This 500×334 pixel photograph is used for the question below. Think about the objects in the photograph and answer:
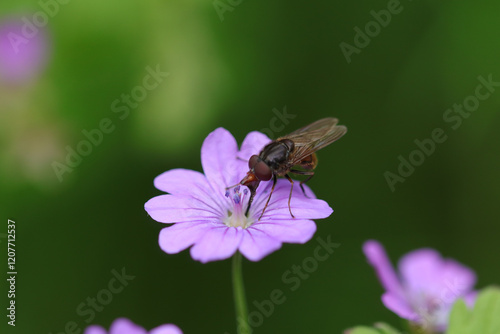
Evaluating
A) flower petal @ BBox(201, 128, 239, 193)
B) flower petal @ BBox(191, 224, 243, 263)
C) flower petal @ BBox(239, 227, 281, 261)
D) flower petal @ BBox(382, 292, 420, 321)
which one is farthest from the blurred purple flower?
flower petal @ BBox(382, 292, 420, 321)

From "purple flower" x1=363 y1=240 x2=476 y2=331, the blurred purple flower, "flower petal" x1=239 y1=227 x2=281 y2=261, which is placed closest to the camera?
"flower petal" x1=239 y1=227 x2=281 y2=261

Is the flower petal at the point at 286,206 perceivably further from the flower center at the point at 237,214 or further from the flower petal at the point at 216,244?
the flower petal at the point at 216,244

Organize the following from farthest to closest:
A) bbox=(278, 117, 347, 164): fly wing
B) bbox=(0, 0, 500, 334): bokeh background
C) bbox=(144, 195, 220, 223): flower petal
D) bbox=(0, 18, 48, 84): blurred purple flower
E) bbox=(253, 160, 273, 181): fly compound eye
Result: bbox=(0, 18, 48, 84): blurred purple flower
bbox=(0, 0, 500, 334): bokeh background
bbox=(278, 117, 347, 164): fly wing
bbox=(253, 160, 273, 181): fly compound eye
bbox=(144, 195, 220, 223): flower petal

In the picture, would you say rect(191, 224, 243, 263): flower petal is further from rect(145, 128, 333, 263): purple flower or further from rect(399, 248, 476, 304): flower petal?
rect(399, 248, 476, 304): flower petal

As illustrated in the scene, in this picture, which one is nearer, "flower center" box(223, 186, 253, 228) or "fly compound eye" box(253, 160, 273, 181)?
"fly compound eye" box(253, 160, 273, 181)

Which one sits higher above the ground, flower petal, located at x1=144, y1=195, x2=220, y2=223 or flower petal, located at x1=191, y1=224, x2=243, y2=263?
flower petal, located at x1=144, y1=195, x2=220, y2=223

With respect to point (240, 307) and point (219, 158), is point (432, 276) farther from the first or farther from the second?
point (240, 307)

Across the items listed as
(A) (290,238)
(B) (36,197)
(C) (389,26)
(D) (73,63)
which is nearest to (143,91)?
→ (D) (73,63)
